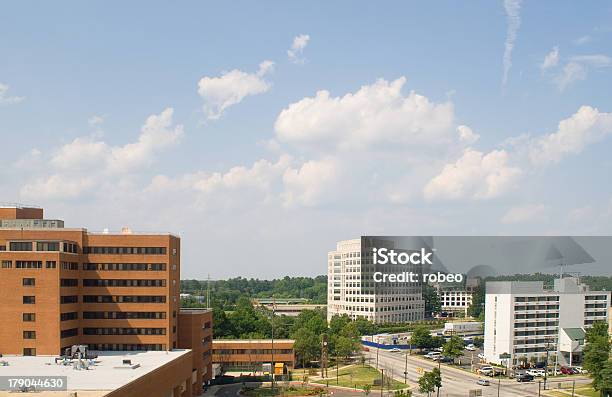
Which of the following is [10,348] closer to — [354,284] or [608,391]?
[608,391]

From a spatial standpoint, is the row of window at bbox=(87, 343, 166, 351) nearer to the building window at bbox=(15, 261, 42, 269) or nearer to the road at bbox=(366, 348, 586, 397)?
the building window at bbox=(15, 261, 42, 269)

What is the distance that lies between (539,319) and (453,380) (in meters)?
30.2

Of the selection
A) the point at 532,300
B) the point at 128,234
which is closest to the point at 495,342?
the point at 532,300

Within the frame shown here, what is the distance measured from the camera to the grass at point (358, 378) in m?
102

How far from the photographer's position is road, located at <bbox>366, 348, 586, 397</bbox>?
9719cm

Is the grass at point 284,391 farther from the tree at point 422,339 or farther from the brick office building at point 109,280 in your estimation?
the tree at point 422,339

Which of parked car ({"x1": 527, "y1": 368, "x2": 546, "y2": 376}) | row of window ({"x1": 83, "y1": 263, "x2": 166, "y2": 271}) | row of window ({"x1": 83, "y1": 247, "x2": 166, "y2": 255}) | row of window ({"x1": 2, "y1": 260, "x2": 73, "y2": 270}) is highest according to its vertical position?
Answer: row of window ({"x1": 83, "y1": 247, "x2": 166, "y2": 255})

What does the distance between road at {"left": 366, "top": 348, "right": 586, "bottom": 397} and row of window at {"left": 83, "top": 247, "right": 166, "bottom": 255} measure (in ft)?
153

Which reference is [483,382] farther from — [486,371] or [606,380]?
[606,380]

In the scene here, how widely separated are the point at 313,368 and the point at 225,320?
84.5 feet

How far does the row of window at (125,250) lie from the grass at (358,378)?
3626cm

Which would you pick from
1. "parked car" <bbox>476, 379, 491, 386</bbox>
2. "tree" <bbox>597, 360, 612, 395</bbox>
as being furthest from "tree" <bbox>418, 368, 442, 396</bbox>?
"tree" <bbox>597, 360, 612, 395</bbox>

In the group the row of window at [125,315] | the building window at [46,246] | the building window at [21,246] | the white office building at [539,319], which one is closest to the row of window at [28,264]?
the building window at [21,246]

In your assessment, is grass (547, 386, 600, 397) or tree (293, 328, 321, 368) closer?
grass (547, 386, 600, 397)
